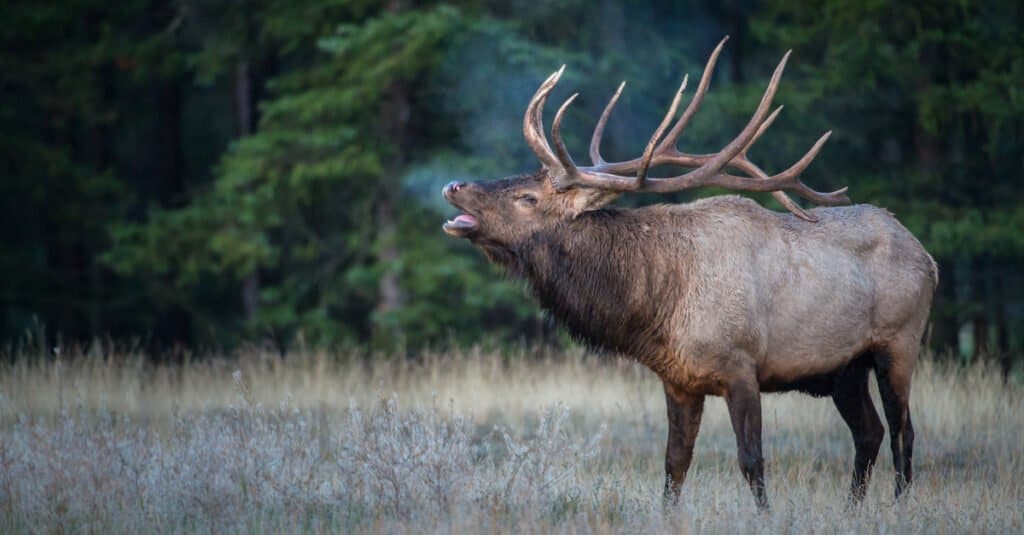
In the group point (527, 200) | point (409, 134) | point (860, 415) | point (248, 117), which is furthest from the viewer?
point (248, 117)

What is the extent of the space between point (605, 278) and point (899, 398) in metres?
1.97

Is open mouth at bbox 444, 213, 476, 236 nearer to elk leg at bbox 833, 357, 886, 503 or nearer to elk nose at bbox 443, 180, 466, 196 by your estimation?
elk nose at bbox 443, 180, 466, 196

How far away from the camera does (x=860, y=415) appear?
759 centimetres

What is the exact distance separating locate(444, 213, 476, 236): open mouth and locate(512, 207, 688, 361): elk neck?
331mm

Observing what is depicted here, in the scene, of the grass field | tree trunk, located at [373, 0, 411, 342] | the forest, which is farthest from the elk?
tree trunk, located at [373, 0, 411, 342]

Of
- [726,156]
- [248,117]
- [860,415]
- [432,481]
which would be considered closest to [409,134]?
[248,117]

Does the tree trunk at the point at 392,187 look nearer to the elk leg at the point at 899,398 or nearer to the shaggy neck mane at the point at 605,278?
the shaggy neck mane at the point at 605,278

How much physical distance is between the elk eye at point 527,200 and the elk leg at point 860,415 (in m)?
2.22

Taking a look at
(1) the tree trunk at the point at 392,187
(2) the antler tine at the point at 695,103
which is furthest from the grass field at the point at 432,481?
(1) the tree trunk at the point at 392,187

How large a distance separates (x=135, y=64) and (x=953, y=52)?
12082 millimetres

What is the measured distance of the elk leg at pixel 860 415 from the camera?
24.7 feet

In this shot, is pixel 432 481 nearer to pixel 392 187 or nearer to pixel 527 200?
pixel 527 200

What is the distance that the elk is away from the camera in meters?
6.92

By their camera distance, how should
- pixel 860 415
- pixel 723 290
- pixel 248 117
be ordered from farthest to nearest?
1. pixel 248 117
2. pixel 860 415
3. pixel 723 290
